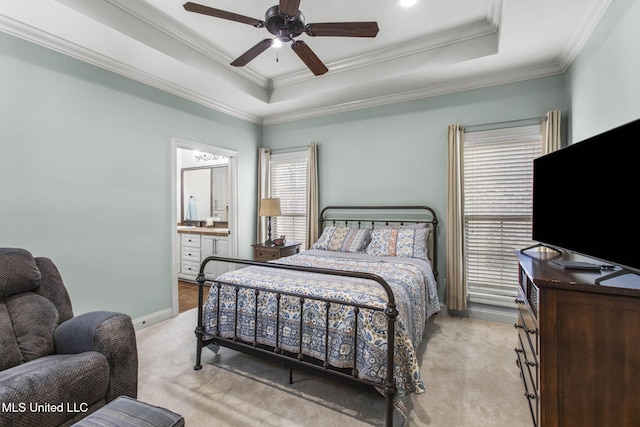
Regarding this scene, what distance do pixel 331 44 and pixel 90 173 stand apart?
2.78m

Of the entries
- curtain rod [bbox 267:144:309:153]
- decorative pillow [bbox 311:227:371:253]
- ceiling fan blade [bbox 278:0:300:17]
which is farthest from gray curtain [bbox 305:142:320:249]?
ceiling fan blade [bbox 278:0:300:17]

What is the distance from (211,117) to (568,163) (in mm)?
3970

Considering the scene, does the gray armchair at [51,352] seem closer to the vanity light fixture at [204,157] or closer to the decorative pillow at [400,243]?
the decorative pillow at [400,243]

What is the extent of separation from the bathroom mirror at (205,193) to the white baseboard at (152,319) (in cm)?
247

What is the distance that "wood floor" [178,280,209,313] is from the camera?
13.4ft

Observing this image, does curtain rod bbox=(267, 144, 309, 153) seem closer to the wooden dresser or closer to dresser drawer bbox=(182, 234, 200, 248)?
dresser drawer bbox=(182, 234, 200, 248)

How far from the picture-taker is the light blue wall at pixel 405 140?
3385 millimetres

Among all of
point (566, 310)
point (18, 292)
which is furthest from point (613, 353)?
point (18, 292)

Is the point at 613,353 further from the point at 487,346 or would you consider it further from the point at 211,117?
the point at 211,117

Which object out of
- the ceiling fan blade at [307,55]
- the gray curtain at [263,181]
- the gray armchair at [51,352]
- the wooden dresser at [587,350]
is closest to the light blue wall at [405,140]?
the gray curtain at [263,181]

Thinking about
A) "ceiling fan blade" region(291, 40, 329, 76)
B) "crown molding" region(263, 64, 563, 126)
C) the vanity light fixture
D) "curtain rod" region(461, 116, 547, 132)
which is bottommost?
"curtain rod" region(461, 116, 547, 132)

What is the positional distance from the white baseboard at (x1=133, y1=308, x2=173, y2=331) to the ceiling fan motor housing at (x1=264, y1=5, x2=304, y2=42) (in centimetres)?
317

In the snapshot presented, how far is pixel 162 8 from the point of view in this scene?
8.71ft

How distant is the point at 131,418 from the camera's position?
1133 mm
